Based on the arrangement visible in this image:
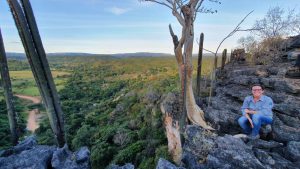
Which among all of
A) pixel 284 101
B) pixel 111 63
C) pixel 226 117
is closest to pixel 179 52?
pixel 226 117

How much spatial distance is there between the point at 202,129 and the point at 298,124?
7.64 feet

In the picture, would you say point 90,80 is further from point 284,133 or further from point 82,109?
point 284,133

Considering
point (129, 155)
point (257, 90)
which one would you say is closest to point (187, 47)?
point (257, 90)

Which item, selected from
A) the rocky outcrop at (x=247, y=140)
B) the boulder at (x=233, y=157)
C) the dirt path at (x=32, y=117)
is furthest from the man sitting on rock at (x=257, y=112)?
the dirt path at (x=32, y=117)

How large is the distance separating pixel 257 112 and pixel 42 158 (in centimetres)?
432

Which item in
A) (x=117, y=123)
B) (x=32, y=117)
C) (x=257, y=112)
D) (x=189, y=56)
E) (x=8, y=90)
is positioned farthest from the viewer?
(x=32, y=117)

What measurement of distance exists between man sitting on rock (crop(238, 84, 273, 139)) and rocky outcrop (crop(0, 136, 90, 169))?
11.8 feet

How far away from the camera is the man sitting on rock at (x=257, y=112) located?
462 centimetres

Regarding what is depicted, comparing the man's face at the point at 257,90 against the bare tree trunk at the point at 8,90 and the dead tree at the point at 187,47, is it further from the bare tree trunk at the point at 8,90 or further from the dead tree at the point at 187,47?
the bare tree trunk at the point at 8,90

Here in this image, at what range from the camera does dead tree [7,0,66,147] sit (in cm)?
246

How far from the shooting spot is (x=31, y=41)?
2.55 metres

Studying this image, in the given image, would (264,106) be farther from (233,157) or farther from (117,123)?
(117,123)

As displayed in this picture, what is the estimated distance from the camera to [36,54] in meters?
2.62

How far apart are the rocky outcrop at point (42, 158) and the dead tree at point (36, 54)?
416mm
